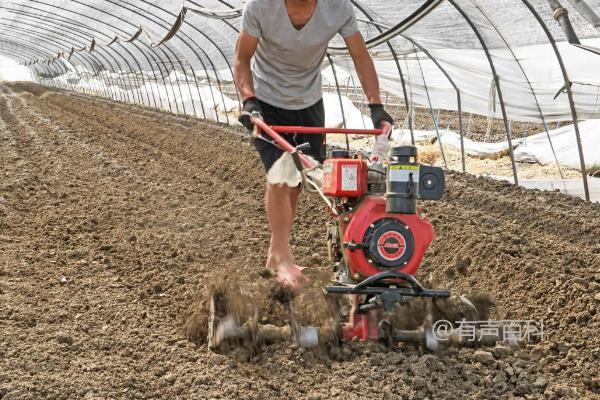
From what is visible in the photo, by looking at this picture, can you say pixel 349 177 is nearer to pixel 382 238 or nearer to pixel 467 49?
pixel 382 238

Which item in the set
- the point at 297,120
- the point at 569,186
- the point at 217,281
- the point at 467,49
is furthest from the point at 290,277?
the point at 467,49

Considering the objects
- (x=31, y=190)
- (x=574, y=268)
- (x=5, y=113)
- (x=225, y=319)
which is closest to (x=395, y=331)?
(x=225, y=319)

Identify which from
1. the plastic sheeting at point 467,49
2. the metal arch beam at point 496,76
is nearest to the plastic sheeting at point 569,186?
the metal arch beam at point 496,76

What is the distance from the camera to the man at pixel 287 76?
324 centimetres

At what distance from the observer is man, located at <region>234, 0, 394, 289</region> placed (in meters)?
3.24

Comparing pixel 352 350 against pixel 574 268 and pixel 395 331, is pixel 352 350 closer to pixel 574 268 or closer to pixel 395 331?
pixel 395 331

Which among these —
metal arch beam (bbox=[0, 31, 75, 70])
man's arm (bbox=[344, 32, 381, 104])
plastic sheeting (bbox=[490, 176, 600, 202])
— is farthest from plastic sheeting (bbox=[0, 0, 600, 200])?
metal arch beam (bbox=[0, 31, 75, 70])

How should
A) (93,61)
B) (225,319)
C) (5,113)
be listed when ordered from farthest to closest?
1. (93,61)
2. (5,113)
3. (225,319)

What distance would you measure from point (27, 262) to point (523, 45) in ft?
16.2

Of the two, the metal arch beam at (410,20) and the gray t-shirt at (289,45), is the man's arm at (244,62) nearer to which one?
the gray t-shirt at (289,45)

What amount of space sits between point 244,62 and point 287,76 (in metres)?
0.29

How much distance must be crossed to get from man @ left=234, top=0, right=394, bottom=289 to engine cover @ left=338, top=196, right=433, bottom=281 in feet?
1.71

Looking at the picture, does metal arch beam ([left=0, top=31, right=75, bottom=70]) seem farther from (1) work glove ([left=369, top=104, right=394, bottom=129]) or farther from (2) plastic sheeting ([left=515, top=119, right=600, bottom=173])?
(1) work glove ([left=369, top=104, right=394, bottom=129])

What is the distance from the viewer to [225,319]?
9.34ft
